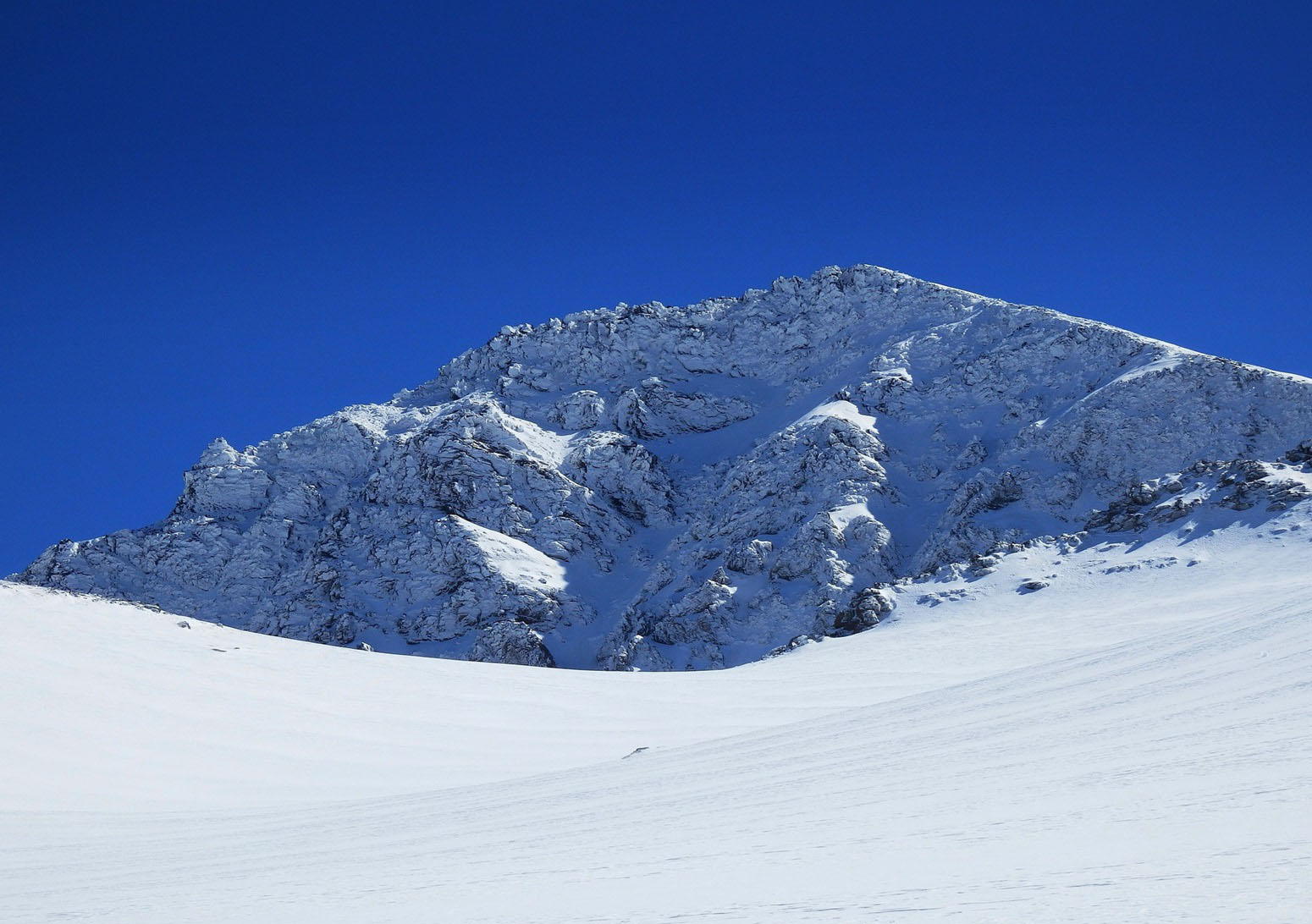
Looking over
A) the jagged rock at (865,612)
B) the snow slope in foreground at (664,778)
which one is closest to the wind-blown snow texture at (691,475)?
the jagged rock at (865,612)

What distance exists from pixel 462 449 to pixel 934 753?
86316 mm

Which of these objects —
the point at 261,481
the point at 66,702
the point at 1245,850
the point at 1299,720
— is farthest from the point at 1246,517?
the point at 261,481

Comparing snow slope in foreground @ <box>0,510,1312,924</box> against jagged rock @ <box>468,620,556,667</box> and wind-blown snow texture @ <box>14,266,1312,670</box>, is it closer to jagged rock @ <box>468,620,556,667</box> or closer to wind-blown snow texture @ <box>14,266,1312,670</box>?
wind-blown snow texture @ <box>14,266,1312,670</box>

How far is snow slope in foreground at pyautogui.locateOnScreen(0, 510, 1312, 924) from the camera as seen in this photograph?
8422 millimetres

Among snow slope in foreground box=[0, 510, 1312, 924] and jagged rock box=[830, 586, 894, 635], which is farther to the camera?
jagged rock box=[830, 586, 894, 635]

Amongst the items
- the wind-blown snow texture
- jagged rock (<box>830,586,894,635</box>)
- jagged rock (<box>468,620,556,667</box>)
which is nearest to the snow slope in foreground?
jagged rock (<box>830,586,894,635</box>)

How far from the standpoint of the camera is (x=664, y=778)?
17.3 m

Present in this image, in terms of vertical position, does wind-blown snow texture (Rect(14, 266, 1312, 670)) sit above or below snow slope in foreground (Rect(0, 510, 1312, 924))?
above

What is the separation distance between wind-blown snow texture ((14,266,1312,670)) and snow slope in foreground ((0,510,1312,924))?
75.6 feet

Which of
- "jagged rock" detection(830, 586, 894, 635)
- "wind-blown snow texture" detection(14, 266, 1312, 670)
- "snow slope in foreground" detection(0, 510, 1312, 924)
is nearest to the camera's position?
"snow slope in foreground" detection(0, 510, 1312, 924)

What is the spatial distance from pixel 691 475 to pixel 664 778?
8678cm

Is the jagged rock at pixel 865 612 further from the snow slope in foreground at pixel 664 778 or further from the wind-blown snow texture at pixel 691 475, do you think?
the snow slope in foreground at pixel 664 778

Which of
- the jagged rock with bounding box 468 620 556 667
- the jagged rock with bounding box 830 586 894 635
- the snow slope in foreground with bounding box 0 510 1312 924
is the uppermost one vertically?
the jagged rock with bounding box 468 620 556 667

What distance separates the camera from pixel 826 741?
1920 centimetres
